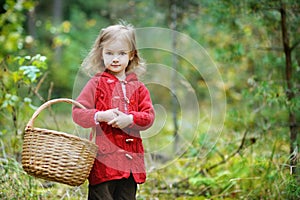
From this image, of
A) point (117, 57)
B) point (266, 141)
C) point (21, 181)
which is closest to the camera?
point (117, 57)

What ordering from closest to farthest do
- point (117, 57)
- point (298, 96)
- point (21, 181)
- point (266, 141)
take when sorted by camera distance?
point (117, 57) → point (21, 181) → point (298, 96) → point (266, 141)

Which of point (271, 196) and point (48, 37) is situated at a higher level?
point (48, 37)

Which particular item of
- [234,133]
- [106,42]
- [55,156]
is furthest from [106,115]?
[234,133]

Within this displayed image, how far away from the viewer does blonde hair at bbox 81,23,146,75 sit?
2896 millimetres

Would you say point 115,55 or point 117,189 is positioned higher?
point 115,55

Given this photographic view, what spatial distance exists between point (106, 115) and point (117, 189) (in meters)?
0.53

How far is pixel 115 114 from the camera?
267cm

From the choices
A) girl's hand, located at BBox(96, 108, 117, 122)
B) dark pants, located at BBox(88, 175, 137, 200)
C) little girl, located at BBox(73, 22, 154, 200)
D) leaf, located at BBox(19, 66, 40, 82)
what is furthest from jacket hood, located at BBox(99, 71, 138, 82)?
leaf, located at BBox(19, 66, 40, 82)

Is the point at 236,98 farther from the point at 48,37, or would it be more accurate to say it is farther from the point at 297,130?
the point at 48,37

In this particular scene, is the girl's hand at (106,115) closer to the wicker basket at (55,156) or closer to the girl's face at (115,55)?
the wicker basket at (55,156)

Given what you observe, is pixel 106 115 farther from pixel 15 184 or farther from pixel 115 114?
pixel 15 184

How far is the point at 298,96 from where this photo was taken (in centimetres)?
391

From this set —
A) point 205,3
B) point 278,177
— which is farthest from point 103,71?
point 205,3

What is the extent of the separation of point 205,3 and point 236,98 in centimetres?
330
